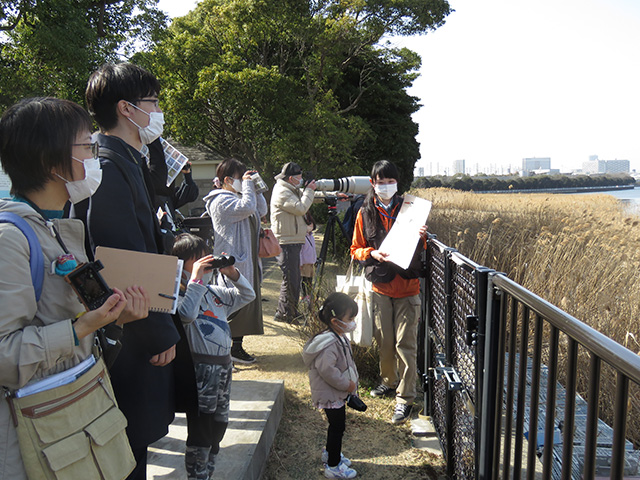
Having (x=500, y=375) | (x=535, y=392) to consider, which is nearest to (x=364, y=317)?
(x=500, y=375)

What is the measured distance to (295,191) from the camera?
557 cm

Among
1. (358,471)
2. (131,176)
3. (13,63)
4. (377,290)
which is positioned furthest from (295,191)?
(13,63)

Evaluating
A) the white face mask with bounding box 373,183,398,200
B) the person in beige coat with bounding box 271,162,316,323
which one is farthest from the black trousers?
the person in beige coat with bounding box 271,162,316,323

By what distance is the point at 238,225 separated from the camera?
4383 mm

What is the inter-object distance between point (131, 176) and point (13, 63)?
905 centimetres

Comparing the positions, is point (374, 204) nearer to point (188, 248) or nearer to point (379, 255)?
→ point (379, 255)

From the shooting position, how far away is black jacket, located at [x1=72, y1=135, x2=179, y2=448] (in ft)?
5.44

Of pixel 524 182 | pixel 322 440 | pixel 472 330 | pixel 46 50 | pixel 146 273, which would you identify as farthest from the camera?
pixel 524 182

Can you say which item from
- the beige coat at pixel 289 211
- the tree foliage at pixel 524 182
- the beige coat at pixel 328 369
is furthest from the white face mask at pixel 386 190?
the tree foliage at pixel 524 182

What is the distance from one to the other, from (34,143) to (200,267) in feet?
3.40

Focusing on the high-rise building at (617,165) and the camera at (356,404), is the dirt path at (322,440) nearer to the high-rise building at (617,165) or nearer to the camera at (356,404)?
the camera at (356,404)

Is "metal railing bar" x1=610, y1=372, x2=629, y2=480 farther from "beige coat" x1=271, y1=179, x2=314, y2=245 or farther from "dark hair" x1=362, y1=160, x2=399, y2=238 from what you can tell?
"beige coat" x1=271, y1=179, x2=314, y2=245

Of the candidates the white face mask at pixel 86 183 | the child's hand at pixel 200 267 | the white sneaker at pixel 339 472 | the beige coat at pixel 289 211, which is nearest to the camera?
the white face mask at pixel 86 183

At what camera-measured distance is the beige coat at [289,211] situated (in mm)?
5500
